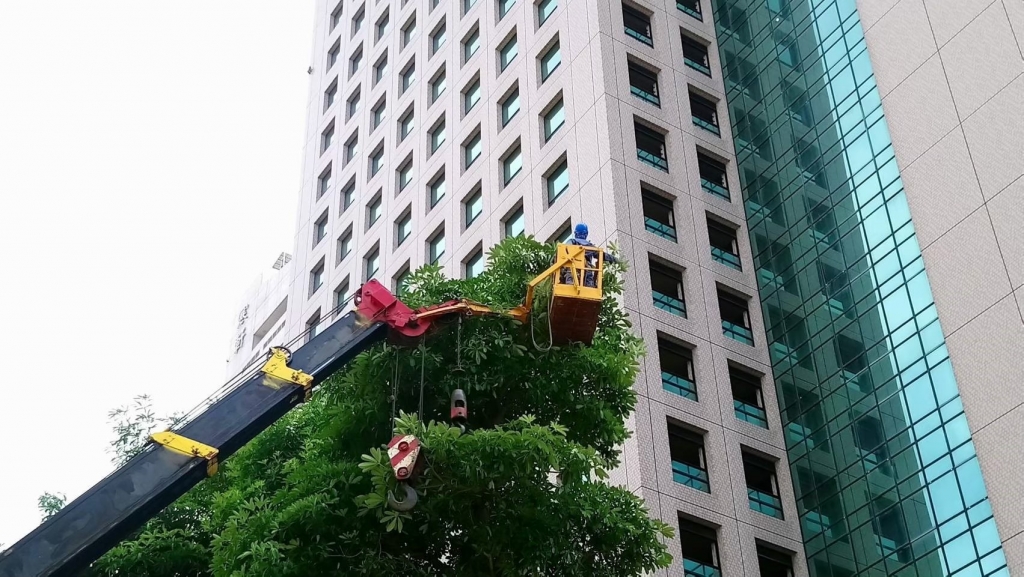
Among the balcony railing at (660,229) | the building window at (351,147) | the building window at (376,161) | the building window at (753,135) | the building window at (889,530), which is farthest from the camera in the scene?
the building window at (351,147)

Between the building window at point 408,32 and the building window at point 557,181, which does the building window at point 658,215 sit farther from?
the building window at point 408,32

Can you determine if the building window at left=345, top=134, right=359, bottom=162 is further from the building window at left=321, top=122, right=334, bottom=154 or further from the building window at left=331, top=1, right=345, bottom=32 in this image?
the building window at left=331, top=1, right=345, bottom=32

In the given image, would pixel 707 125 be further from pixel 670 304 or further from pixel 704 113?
pixel 670 304

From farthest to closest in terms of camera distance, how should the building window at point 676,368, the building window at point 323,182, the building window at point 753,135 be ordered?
the building window at point 323,182 < the building window at point 753,135 < the building window at point 676,368

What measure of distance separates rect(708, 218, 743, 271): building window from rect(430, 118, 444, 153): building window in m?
12.5

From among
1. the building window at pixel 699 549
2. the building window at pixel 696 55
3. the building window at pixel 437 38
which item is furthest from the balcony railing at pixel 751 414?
the building window at pixel 437 38

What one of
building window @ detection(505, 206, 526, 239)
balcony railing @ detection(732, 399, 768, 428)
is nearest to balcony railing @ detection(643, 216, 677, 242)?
building window @ detection(505, 206, 526, 239)

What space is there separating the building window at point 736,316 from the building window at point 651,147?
4.23 m

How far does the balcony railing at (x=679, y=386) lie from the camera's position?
32.6m

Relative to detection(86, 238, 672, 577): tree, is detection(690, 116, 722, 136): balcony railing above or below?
above

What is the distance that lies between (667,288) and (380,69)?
80.8 ft

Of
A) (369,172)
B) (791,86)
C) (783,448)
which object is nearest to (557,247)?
(783,448)

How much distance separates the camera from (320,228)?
54531 mm

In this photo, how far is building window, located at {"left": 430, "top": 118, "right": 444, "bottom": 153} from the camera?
4675 cm
